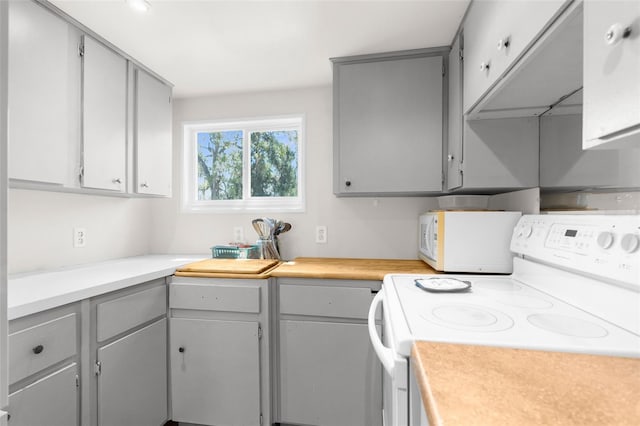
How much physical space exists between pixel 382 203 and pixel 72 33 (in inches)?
77.2

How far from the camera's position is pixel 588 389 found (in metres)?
0.49

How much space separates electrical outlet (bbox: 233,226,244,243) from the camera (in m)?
2.32

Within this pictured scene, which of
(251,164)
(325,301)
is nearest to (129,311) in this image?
(325,301)

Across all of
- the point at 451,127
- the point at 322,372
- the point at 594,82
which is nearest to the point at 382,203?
the point at 451,127

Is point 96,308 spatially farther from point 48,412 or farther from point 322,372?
point 322,372

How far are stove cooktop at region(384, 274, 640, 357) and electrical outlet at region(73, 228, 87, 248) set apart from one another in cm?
186

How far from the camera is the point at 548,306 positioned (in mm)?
944

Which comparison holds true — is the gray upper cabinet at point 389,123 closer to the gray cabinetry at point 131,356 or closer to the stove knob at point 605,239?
the stove knob at point 605,239

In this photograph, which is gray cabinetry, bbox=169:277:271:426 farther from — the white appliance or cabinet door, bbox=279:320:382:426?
the white appliance

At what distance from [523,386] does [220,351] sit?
5.04 ft

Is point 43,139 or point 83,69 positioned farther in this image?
point 83,69

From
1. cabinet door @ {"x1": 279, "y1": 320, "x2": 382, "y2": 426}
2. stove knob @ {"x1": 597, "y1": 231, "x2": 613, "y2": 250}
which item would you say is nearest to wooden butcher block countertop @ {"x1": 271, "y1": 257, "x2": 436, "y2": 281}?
cabinet door @ {"x1": 279, "y1": 320, "x2": 382, "y2": 426}

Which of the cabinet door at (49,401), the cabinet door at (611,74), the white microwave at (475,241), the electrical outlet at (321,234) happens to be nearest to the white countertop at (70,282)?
the cabinet door at (49,401)

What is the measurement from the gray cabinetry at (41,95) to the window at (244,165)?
3.43 ft
